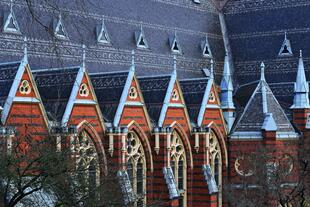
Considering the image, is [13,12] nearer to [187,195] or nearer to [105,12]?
[105,12]

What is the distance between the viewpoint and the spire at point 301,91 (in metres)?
37.5

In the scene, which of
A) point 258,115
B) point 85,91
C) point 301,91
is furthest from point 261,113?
point 85,91

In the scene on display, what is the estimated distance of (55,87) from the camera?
27938 mm

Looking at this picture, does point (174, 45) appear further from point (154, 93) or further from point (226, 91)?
point (154, 93)

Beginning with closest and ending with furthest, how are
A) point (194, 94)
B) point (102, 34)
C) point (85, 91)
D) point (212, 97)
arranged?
point (85, 91) → point (102, 34) → point (194, 94) → point (212, 97)

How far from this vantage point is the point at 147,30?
3781cm

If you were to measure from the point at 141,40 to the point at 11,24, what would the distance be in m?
9.35

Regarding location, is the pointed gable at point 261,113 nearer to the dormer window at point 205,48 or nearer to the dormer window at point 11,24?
the dormer window at point 205,48

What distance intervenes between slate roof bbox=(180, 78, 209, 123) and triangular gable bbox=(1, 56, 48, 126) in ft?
37.2

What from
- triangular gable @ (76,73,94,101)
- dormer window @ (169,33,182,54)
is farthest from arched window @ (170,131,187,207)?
dormer window @ (169,33,182,54)

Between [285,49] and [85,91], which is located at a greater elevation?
[285,49]

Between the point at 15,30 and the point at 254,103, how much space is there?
48.4ft

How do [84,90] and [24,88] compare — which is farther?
[84,90]

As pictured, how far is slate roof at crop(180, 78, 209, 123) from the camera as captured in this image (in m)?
35.0
